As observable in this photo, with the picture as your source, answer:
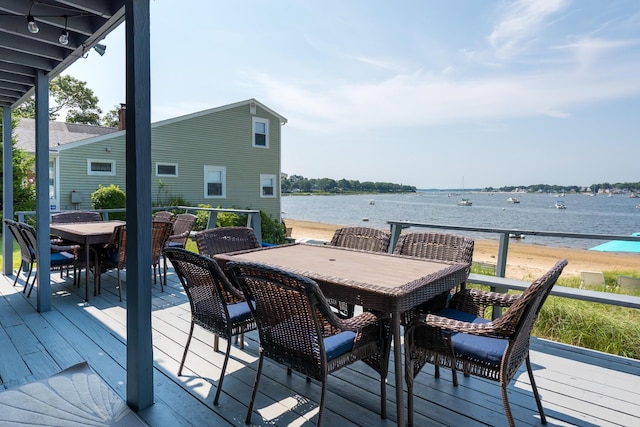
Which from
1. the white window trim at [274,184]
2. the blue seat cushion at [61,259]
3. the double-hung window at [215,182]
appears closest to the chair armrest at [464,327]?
the blue seat cushion at [61,259]

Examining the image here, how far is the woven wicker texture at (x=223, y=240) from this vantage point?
315 cm

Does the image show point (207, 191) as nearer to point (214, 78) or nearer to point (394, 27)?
point (214, 78)

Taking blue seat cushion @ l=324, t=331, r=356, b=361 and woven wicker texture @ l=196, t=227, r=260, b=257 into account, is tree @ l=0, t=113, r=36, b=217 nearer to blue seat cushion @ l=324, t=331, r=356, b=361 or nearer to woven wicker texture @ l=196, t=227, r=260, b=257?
woven wicker texture @ l=196, t=227, r=260, b=257

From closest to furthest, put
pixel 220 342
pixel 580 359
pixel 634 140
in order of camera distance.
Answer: pixel 580 359 < pixel 220 342 < pixel 634 140

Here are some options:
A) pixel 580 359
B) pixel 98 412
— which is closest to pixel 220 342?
pixel 98 412

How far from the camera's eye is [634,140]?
2914 centimetres

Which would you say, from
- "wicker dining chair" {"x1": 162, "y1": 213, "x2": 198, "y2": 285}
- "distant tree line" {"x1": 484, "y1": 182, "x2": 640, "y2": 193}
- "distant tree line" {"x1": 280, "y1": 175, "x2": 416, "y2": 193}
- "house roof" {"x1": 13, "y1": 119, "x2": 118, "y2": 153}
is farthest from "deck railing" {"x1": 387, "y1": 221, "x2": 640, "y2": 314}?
"distant tree line" {"x1": 484, "y1": 182, "x2": 640, "y2": 193}

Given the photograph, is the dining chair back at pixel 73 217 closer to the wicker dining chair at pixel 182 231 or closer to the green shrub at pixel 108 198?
the wicker dining chair at pixel 182 231

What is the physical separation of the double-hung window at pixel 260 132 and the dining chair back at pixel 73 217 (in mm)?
9252

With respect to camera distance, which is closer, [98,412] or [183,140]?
[98,412]

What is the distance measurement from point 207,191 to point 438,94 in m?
9.22

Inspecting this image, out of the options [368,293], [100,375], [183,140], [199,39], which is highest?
[199,39]

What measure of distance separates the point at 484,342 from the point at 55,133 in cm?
1545

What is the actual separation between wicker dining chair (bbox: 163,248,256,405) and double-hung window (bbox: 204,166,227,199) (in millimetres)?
11949
